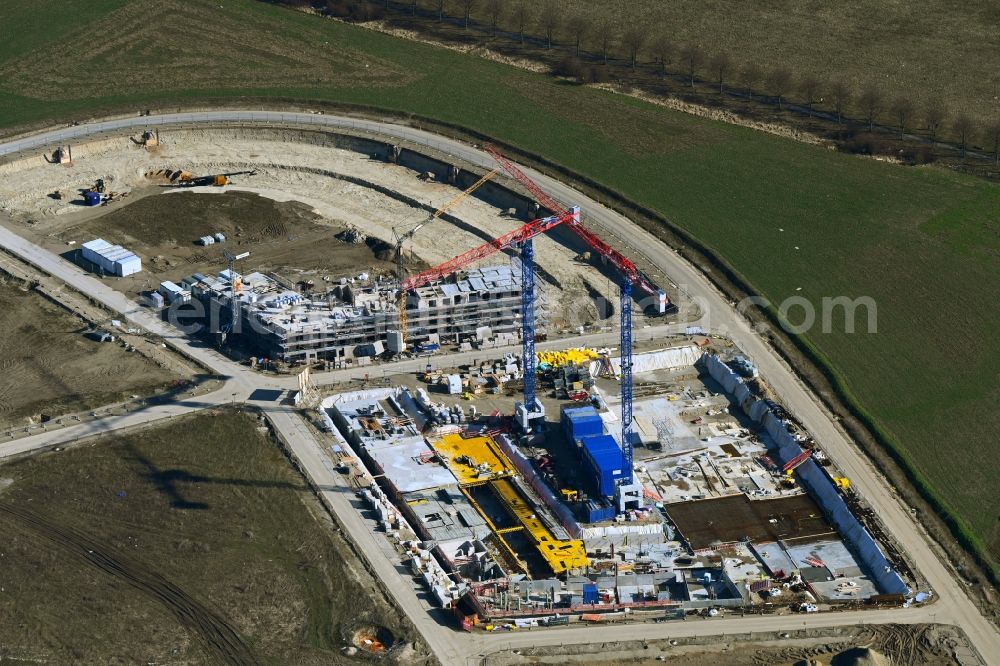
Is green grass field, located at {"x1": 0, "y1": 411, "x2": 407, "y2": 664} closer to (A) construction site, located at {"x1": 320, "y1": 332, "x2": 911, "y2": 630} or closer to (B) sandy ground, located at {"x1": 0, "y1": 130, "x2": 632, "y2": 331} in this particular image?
(A) construction site, located at {"x1": 320, "y1": 332, "x2": 911, "y2": 630}

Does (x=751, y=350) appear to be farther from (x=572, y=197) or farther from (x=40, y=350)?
(x=40, y=350)

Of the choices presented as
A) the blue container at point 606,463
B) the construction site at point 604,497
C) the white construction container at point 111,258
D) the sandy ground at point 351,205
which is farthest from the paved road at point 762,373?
the blue container at point 606,463

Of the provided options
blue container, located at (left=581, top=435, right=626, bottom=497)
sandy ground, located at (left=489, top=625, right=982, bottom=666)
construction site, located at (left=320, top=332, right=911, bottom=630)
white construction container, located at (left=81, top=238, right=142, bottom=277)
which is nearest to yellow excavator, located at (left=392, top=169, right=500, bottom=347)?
construction site, located at (left=320, top=332, right=911, bottom=630)

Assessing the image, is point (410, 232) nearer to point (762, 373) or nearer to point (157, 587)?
point (762, 373)

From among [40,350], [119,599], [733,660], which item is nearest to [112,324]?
[40,350]

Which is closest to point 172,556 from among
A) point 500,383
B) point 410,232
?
point 500,383
